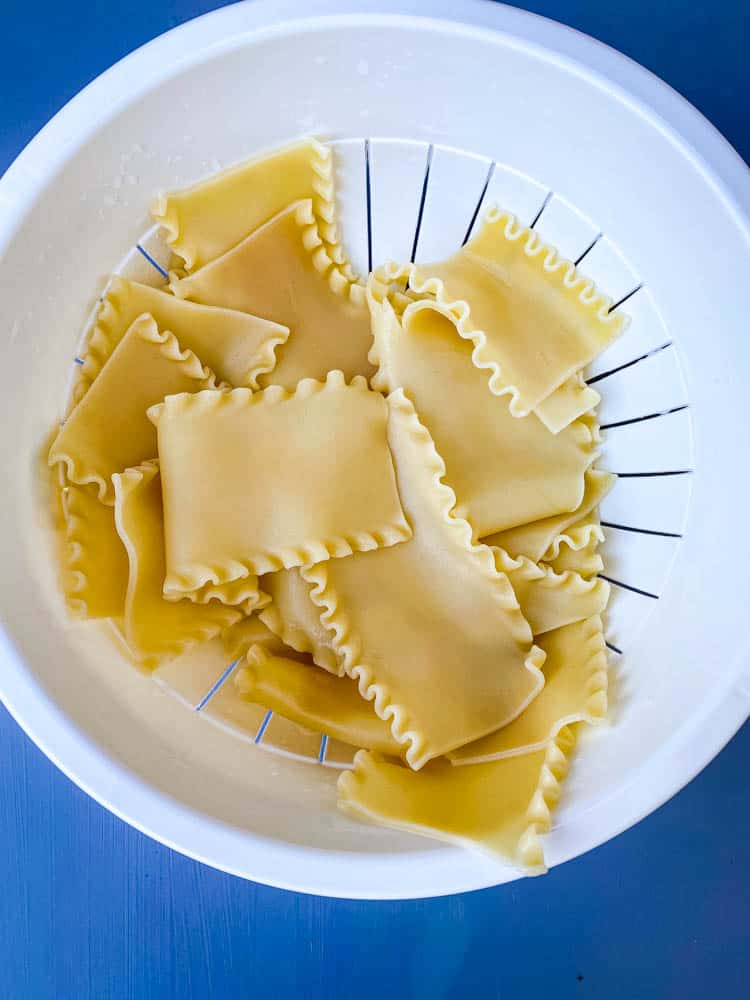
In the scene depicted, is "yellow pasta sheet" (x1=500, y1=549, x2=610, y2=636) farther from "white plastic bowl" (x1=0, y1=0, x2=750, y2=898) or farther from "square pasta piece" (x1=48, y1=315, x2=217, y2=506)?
"square pasta piece" (x1=48, y1=315, x2=217, y2=506)

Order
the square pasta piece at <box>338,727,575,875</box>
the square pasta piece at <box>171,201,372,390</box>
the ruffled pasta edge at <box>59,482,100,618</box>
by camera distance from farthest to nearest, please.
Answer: the square pasta piece at <box>171,201,372,390</box> < the ruffled pasta edge at <box>59,482,100,618</box> < the square pasta piece at <box>338,727,575,875</box>

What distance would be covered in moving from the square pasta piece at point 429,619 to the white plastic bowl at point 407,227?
13 centimetres

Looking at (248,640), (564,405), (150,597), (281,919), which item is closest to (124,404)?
(150,597)

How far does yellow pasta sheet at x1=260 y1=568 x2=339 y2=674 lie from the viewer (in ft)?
3.79

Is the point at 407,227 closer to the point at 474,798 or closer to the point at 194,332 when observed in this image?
the point at 194,332

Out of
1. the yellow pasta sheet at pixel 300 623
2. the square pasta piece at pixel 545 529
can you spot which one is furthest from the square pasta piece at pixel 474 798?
the square pasta piece at pixel 545 529

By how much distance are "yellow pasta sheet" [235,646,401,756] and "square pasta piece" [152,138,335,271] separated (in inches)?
20.7

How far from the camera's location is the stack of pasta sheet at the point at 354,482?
41.6 inches

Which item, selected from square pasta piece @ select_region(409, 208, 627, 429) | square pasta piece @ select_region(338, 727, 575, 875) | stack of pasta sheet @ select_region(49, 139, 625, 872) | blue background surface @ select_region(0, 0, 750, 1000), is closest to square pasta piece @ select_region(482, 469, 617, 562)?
stack of pasta sheet @ select_region(49, 139, 625, 872)

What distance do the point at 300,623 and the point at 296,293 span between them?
437 millimetres

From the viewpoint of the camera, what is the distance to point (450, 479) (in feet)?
3.71

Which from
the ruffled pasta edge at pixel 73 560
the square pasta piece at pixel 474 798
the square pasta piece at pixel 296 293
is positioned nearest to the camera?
the square pasta piece at pixel 474 798

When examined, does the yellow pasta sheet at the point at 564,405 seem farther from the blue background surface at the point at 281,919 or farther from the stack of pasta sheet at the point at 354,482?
the blue background surface at the point at 281,919

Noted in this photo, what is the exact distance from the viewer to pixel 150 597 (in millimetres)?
1070
